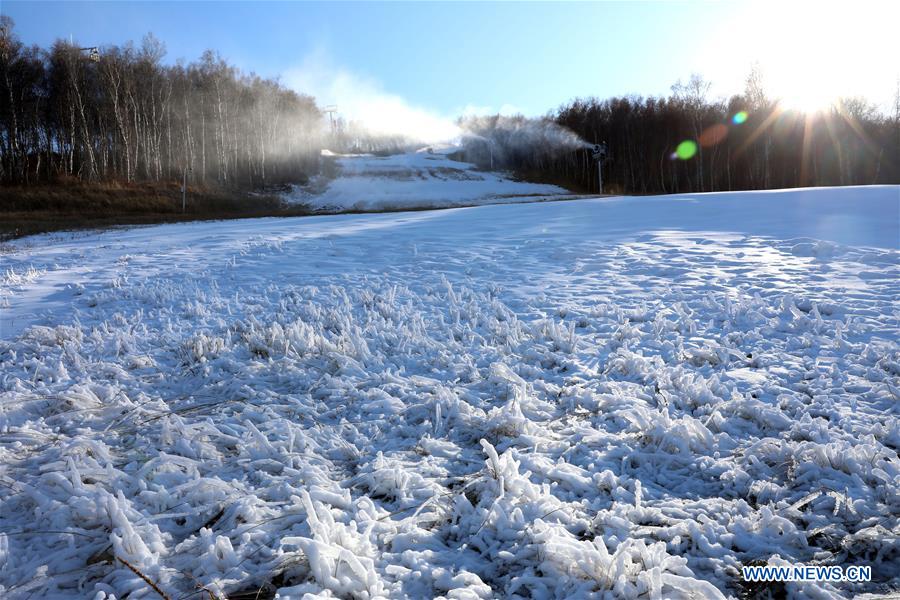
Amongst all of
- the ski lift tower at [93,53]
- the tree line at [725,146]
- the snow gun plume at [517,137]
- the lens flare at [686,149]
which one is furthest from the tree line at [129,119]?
the lens flare at [686,149]

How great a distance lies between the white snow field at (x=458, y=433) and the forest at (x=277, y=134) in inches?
1523

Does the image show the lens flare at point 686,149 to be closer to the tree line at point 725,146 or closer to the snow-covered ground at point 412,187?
the tree line at point 725,146

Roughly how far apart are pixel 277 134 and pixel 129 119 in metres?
12.8

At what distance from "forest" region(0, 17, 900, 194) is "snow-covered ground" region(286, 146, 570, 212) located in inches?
204

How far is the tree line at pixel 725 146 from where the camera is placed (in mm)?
45156

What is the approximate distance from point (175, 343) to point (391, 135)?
7270 cm

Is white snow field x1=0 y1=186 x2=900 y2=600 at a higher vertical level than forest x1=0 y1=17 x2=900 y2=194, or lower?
lower

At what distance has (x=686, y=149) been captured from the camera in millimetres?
48531

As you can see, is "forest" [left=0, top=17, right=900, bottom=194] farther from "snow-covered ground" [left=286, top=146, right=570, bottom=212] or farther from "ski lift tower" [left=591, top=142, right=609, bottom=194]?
"snow-covered ground" [left=286, top=146, right=570, bottom=212]

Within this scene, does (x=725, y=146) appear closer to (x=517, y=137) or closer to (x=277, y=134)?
(x=517, y=137)

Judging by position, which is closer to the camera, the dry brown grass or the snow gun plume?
the dry brown grass

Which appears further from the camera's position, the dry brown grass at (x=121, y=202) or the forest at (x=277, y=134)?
the forest at (x=277, y=134)

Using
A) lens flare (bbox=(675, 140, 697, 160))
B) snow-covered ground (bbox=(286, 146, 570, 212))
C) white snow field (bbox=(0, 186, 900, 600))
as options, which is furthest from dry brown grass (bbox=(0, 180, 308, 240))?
lens flare (bbox=(675, 140, 697, 160))

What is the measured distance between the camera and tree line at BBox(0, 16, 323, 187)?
113ft
